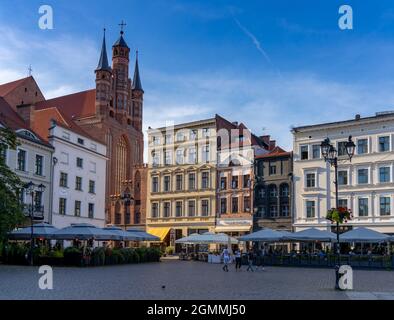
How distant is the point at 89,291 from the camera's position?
64.9ft

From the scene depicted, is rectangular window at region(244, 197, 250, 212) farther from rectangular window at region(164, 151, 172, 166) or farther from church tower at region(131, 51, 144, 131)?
church tower at region(131, 51, 144, 131)

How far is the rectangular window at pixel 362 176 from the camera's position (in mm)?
54406

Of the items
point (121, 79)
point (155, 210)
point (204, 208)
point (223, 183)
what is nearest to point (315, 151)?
point (223, 183)

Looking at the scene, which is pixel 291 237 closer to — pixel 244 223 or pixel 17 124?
pixel 244 223

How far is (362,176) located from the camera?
54.6m

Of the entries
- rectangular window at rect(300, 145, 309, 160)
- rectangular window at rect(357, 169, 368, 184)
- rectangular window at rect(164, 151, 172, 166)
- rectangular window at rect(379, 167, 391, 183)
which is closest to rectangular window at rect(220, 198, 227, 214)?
rectangular window at rect(164, 151, 172, 166)

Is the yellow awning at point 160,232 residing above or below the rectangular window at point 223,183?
below

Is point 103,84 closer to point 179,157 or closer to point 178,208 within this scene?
point 179,157

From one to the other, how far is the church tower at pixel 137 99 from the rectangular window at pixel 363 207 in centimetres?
5310

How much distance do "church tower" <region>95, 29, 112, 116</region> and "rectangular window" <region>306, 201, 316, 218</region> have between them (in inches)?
1716

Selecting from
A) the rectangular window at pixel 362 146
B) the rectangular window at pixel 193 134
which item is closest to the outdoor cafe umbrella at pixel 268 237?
the rectangular window at pixel 362 146

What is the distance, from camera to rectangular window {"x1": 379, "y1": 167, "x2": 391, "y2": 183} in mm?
53097

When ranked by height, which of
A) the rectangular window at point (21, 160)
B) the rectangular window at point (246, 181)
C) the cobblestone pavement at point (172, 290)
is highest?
the rectangular window at point (21, 160)

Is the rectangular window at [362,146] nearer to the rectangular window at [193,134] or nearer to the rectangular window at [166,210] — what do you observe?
the rectangular window at [193,134]
